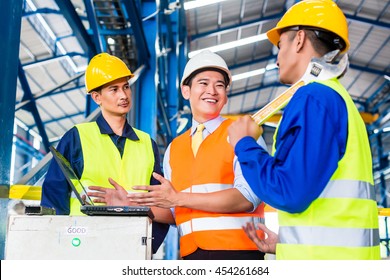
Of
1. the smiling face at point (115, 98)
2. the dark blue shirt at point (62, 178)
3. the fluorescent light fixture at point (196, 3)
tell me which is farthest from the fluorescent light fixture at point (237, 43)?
the dark blue shirt at point (62, 178)

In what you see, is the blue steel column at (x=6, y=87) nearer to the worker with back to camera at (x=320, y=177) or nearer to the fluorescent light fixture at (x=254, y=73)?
the worker with back to camera at (x=320, y=177)

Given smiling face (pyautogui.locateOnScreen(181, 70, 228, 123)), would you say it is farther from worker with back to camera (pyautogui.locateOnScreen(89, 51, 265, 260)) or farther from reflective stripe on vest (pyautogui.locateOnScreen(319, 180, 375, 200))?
reflective stripe on vest (pyautogui.locateOnScreen(319, 180, 375, 200))

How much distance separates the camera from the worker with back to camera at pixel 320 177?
174cm

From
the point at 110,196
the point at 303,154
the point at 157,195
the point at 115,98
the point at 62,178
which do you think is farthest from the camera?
the point at 115,98

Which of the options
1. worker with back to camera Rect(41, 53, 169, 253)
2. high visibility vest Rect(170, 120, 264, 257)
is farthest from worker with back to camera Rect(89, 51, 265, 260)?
worker with back to camera Rect(41, 53, 169, 253)

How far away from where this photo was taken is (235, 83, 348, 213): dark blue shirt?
173cm

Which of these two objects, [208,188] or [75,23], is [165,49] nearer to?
[75,23]

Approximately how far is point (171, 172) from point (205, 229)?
0.41m

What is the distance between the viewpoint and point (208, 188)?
254cm

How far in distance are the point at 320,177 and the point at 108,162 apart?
1.68 meters

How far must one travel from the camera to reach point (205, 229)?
2.50 m

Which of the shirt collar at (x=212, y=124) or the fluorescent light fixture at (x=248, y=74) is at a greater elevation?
the fluorescent light fixture at (x=248, y=74)

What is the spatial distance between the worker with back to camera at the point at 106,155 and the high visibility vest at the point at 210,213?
31 cm

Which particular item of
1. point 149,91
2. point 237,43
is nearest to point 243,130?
point 149,91
